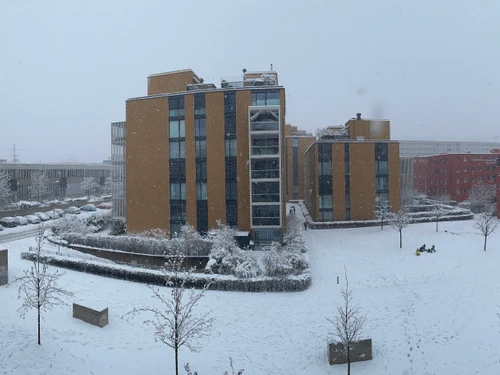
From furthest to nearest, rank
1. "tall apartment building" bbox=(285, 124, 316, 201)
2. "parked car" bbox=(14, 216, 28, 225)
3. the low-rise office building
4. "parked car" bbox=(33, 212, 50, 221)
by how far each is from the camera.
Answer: "tall apartment building" bbox=(285, 124, 316, 201), the low-rise office building, "parked car" bbox=(33, 212, 50, 221), "parked car" bbox=(14, 216, 28, 225)

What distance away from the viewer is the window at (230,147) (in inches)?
1235

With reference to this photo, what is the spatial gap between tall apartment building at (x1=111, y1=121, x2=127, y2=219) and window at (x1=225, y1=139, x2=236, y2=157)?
565 inches

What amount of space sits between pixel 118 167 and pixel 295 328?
30834mm

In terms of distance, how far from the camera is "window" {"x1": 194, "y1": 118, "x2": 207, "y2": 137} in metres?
31.8

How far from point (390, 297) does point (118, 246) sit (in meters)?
20.6

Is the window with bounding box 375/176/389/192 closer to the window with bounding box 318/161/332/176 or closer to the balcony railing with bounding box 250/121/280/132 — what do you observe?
the window with bounding box 318/161/332/176

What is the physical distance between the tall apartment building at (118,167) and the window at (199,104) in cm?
1196

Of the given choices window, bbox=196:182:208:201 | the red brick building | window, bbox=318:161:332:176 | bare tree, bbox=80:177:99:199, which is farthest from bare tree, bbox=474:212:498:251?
bare tree, bbox=80:177:99:199

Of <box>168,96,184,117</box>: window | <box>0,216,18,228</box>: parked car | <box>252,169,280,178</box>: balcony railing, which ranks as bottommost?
<box>0,216,18,228</box>: parked car

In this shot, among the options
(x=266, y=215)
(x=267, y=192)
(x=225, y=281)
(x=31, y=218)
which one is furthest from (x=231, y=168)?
(x=31, y=218)

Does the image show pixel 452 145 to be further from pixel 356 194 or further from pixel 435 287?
pixel 435 287

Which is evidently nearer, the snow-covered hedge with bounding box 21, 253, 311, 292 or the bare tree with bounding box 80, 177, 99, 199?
the snow-covered hedge with bounding box 21, 253, 311, 292

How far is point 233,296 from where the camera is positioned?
18.4m

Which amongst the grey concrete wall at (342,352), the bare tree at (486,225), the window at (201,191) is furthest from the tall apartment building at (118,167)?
the bare tree at (486,225)
